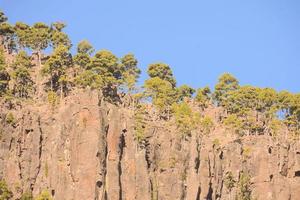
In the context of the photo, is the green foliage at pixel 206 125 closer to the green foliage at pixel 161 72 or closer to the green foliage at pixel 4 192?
the green foliage at pixel 161 72

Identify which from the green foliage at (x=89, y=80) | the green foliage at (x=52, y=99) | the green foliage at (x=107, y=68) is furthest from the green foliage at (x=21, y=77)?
the green foliage at (x=107, y=68)

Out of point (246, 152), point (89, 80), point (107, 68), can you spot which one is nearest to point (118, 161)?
point (246, 152)

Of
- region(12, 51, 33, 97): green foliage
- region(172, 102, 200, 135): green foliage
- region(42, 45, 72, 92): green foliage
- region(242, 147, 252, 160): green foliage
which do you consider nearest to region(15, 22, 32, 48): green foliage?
region(42, 45, 72, 92): green foliage

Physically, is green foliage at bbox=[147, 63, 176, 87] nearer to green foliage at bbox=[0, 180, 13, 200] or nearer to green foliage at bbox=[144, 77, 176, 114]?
green foliage at bbox=[144, 77, 176, 114]

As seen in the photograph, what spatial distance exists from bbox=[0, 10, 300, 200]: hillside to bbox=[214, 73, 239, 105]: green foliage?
Result: 16cm

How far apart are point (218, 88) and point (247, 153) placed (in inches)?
1209

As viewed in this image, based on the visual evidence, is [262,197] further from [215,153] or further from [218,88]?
[218,88]

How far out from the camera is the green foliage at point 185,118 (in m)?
122

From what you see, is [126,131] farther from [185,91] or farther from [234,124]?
[185,91]

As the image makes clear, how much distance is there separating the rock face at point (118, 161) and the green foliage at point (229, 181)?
0.07m

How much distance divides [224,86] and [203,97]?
5.32 metres

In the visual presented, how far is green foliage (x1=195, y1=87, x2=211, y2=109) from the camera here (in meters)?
145

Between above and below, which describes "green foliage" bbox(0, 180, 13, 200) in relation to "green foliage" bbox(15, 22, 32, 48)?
below

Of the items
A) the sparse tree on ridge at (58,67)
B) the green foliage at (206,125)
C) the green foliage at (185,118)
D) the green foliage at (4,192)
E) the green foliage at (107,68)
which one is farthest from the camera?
the green foliage at (107,68)
